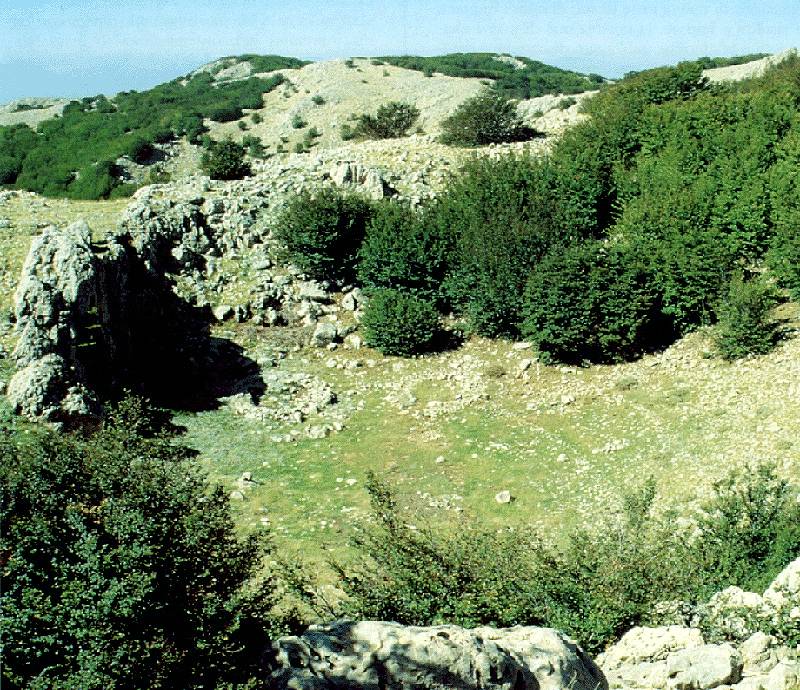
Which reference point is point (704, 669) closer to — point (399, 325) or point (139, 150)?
point (399, 325)

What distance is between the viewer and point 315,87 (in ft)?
218

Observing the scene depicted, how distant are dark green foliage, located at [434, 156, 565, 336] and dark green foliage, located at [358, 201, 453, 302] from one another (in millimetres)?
361

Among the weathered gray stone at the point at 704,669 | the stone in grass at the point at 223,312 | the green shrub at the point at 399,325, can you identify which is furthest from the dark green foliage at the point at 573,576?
the stone in grass at the point at 223,312

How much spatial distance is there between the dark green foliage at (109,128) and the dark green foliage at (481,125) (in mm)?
15979

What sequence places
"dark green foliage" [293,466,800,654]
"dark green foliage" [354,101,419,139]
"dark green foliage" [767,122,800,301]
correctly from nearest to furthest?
"dark green foliage" [293,466,800,654] < "dark green foliage" [767,122,800,301] < "dark green foliage" [354,101,419,139]

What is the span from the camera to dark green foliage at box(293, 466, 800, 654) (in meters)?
9.54

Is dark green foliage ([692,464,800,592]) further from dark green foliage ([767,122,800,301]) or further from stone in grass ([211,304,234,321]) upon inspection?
stone in grass ([211,304,234,321])

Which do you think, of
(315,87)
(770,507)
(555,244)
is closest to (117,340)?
(555,244)

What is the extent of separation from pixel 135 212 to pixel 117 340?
6.03m

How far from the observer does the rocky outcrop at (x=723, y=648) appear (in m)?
7.92

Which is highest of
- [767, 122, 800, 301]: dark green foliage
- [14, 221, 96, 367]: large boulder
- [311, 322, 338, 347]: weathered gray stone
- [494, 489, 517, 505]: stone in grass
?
[767, 122, 800, 301]: dark green foliage

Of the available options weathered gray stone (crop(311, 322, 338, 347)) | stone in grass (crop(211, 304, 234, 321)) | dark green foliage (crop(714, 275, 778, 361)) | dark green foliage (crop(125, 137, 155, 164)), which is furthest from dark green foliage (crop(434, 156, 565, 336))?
dark green foliage (crop(125, 137, 155, 164))

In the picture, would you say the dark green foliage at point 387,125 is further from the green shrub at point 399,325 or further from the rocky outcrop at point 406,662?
the rocky outcrop at point 406,662

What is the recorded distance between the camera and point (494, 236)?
22.8 metres
